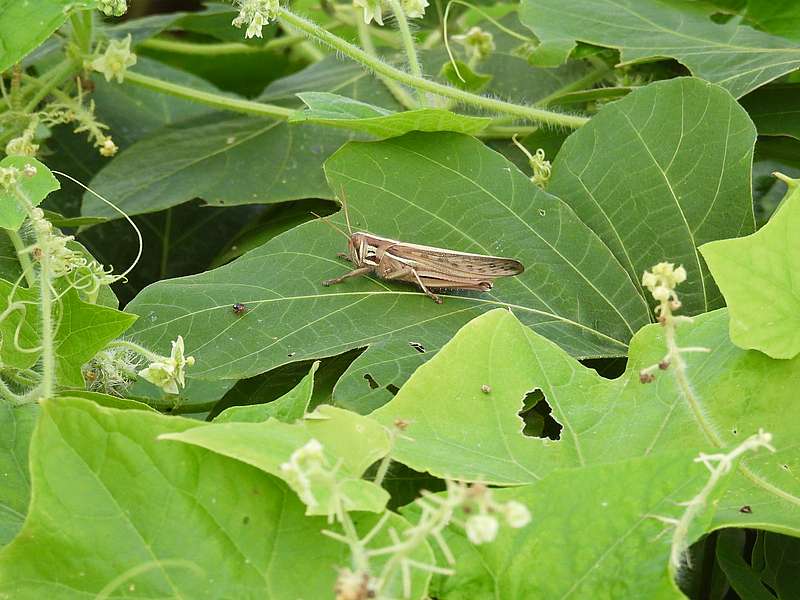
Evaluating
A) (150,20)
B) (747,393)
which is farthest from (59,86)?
(747,393)

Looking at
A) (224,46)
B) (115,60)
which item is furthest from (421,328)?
(224,46)

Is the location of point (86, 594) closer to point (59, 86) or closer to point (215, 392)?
point (215, 392)

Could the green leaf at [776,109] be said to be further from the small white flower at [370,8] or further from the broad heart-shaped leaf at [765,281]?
the small white flower at [370,8]

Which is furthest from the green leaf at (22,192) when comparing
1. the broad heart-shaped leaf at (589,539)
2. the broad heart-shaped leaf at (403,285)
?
the broad heart-shaped leaf at (589,539)

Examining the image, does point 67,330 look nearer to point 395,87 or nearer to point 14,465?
point 14,465

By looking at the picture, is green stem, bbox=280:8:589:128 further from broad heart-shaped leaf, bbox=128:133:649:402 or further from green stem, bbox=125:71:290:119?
green stem, bbox=125:71:290:119
